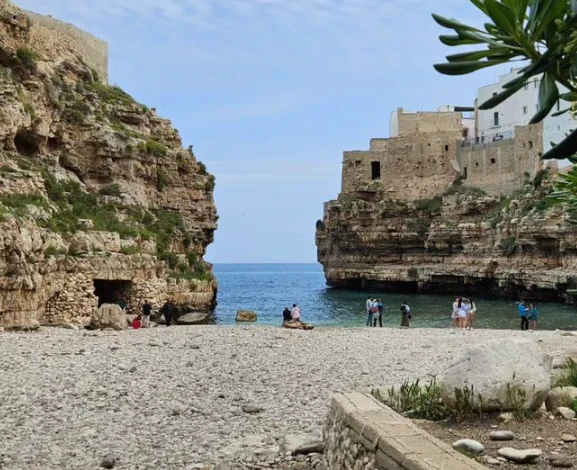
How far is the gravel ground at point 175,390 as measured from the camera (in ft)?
26.4

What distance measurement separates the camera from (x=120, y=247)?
26.0m

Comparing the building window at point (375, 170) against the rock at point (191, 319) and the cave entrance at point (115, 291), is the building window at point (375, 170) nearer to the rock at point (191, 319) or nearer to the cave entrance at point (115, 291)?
the rock at point (191, 319)

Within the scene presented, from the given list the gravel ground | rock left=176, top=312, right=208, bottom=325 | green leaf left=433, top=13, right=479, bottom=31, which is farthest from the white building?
green leaf left=433, top=13, right=479, bottom=31

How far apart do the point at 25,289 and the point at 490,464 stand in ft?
54.7

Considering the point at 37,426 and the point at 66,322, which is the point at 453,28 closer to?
the point at 37,426

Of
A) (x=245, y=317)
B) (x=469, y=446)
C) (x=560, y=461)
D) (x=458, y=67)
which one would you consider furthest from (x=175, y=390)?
(x=245, y=317)

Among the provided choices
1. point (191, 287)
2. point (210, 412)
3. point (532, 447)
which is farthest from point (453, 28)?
point (191, 287)

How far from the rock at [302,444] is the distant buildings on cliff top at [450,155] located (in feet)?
165

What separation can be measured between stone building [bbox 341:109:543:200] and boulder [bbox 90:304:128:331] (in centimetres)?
4113

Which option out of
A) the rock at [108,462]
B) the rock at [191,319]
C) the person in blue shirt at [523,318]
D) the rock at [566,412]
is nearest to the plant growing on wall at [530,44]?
the rock at [566,412]

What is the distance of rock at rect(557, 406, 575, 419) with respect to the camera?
6.79 meters

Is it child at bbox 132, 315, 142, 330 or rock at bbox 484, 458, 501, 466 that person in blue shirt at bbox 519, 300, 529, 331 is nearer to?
child at bbox 132, 315, 142, 330

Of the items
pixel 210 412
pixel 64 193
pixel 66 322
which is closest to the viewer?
pixel 210 412

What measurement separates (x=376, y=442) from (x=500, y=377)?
1.70 m
